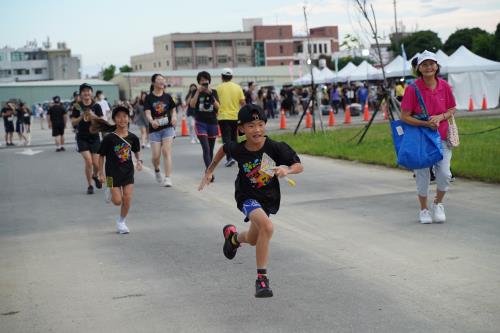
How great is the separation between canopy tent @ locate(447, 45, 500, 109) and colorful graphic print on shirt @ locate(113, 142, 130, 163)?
101 feet

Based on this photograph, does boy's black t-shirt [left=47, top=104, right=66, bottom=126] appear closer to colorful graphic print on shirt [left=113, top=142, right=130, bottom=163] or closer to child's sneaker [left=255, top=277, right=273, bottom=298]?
A: colorful graphic print on shirt [left=113, top=142, right=130, bottom=163]

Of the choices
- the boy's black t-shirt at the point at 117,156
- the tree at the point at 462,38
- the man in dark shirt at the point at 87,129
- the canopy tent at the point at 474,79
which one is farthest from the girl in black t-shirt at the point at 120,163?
the tree at the point at 462,38

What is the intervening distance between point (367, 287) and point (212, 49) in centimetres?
14423

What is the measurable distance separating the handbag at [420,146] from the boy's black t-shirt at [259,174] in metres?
2.75

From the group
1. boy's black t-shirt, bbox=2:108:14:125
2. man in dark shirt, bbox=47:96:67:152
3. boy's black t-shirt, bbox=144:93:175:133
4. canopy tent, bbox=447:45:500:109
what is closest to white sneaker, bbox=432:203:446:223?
boy's black t-shirt, bbox=144:93:175:133

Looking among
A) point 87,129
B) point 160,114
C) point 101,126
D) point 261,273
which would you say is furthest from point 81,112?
point 261,273

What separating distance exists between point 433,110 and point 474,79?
103 ft

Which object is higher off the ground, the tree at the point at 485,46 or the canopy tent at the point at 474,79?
the tree at the point at 485,46

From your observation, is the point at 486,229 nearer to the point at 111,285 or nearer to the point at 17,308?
the point at 111,285

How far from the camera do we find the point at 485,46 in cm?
7300

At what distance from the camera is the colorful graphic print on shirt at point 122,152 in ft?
31.3

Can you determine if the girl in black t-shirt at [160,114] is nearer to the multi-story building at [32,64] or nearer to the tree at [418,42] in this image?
the tree at [418,42]

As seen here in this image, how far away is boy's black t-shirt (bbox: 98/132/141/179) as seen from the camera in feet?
31.0

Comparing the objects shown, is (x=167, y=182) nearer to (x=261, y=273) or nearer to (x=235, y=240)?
(x=235, y=240)
